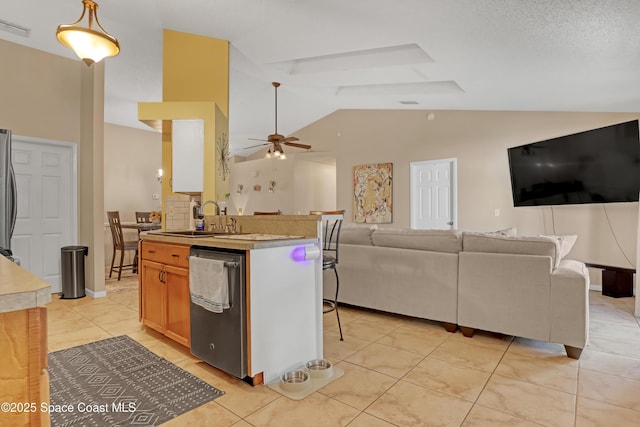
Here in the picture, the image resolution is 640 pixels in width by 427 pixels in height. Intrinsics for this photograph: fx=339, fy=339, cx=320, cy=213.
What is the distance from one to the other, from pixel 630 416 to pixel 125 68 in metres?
6.12

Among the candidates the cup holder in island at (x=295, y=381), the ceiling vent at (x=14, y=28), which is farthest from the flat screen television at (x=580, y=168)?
the ceiling vent at (x=14, y=28)

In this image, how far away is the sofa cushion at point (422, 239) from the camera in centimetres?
316

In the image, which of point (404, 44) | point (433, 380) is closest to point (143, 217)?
point (404, 44)

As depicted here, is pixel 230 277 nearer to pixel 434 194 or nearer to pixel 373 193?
pixel 434 194

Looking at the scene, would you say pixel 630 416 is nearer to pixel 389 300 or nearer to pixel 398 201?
pixel 389 300

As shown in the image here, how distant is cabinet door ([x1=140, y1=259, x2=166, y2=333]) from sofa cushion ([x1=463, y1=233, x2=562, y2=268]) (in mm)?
2710

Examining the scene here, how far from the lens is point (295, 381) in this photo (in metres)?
2.16

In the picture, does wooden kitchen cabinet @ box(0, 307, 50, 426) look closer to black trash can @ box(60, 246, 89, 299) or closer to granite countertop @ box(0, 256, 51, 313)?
granite countertop @ box(0, 256, 51, 313)

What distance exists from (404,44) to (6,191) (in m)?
3.91

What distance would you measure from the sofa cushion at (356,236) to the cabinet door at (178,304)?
Result: 1.82 m

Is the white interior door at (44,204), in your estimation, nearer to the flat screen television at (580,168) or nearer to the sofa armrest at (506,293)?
the sofa armrest at (506,293)

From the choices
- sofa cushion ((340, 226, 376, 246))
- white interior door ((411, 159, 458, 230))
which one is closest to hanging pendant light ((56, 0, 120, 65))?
sofa cushion ((340, 226, 376, 246))

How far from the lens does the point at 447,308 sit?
314cm

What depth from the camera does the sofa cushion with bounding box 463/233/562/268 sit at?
8.94ft
